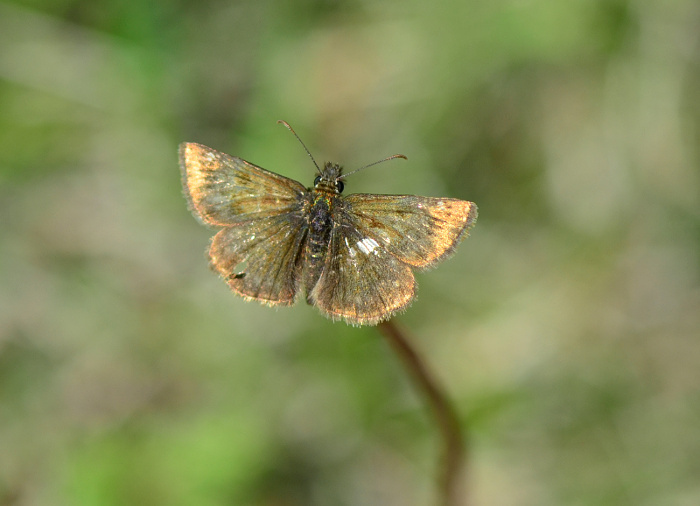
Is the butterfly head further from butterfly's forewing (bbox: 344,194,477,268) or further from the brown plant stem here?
the brown plant stem

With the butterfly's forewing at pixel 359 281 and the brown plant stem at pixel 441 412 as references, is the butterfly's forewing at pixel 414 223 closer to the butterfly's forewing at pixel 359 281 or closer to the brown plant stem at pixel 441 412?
the butterfly's forewing at pixel 359 281

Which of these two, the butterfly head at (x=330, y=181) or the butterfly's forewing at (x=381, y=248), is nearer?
the butterfly's forewing at (x=381, y=248)

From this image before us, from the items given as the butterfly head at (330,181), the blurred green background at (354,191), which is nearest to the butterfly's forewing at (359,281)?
the butterfly head at (330,181)

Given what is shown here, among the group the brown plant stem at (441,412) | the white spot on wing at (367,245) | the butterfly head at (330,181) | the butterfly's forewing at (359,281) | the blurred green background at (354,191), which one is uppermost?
the blurred green background at (354,191)

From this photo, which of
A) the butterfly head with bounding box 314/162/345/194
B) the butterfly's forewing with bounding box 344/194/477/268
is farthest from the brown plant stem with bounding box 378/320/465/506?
the butterfly head with bounding box 314/162/345/194

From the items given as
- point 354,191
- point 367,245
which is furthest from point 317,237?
point 354,191
